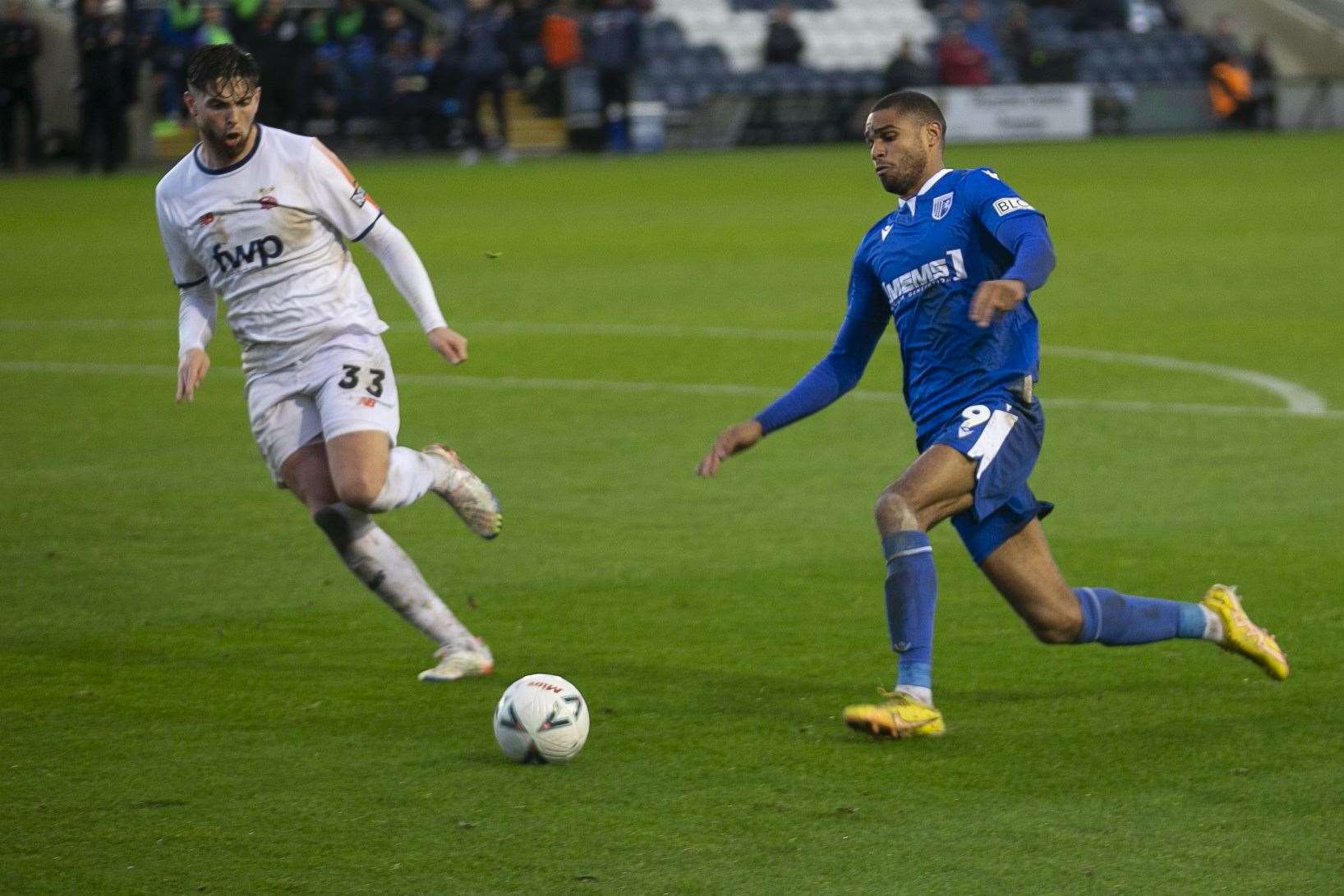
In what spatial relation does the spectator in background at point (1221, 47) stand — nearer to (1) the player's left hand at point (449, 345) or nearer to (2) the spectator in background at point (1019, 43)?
(2) the spectator in background at point (1019, 43)

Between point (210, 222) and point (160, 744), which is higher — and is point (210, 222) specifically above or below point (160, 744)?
above

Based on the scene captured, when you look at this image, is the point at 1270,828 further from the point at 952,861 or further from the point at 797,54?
the point at 797,54

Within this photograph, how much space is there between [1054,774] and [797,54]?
32.3m

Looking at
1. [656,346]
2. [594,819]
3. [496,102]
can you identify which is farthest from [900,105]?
[496,102]

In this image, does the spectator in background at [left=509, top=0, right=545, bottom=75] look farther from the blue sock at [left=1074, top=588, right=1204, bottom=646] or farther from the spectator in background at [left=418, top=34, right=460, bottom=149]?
the blue sock at [left=1074, top=588, right=1204, bottom=646]

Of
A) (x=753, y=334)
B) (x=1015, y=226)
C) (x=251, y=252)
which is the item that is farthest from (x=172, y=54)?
(x=1015, y=226)

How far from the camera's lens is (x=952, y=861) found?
14.4 feet

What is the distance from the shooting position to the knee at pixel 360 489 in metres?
5.75

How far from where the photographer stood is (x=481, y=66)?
31312 millimetres

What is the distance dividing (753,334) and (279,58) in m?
17.6

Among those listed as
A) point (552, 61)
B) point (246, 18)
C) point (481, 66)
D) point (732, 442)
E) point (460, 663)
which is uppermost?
point (732, 442)

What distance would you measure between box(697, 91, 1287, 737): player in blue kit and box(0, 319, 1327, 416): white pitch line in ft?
17.4

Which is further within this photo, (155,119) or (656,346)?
(155,119)

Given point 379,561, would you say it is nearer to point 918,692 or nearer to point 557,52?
point 918,692
